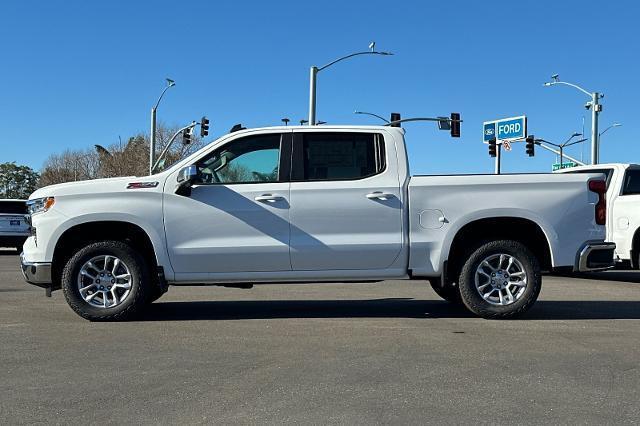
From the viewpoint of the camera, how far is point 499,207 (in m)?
7.23

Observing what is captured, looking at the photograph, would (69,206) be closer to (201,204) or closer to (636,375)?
(201,204)

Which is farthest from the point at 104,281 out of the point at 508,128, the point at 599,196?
the point at 508,128

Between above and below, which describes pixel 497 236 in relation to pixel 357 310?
above

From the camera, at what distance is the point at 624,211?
11680mm

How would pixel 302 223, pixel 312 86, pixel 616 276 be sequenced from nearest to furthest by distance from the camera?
pixel 302 223
pixel 616 276
pixel 312 86

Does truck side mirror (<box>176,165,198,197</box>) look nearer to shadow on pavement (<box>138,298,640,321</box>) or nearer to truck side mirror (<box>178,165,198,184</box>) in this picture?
truck side mirror (<box>178,165,198,184</box>)

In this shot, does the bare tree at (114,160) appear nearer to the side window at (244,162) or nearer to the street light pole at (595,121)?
the street light pole at (595,121)

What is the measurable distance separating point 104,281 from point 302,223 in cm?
218

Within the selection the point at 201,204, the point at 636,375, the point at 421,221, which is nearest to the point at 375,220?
the point at 421,221

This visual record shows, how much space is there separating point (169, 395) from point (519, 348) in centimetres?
310

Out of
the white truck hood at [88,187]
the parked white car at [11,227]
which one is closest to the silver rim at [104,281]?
the white truck hood at [88,187]

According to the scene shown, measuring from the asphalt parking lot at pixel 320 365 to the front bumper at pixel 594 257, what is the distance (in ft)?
2.01

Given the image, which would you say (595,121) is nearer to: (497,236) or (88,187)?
(497,236)

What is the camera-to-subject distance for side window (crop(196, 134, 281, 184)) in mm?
7289
